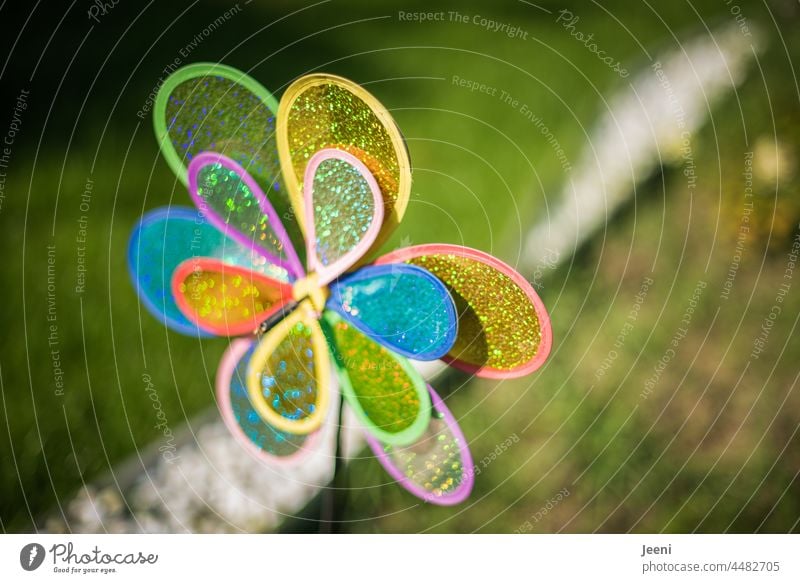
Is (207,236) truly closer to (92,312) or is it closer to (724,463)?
(92,312)

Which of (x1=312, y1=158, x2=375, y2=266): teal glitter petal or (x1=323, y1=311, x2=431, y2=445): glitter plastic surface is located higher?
(x1=312, y1=158, x2=375, y2=266): teal glitter petal

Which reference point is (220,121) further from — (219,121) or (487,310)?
(487,310)

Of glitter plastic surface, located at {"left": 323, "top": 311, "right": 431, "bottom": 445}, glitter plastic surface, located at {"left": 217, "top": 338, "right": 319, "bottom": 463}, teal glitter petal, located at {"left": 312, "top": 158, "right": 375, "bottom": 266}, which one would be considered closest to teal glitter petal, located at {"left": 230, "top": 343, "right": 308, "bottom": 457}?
glitter plastic surface, located at {"left": 217, "top": 338, "right": 319, "bottom": 463}

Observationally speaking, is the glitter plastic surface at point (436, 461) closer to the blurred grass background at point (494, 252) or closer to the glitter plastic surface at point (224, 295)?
the blurred grass background at point (494, 252)

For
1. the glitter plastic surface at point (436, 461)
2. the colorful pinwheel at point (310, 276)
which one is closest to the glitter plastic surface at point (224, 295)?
the colorful pinwheel at point (310, 276)

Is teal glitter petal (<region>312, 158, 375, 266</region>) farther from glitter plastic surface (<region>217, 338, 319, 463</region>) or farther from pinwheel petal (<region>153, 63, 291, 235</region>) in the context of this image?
glitter plastic surface (<region>217, 338, 319, 463</region>)

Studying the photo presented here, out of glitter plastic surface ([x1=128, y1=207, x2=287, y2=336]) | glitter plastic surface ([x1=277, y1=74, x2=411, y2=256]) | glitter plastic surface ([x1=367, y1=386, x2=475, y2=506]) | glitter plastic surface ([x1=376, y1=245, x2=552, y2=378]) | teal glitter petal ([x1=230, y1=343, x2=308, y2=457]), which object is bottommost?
glitter plastic surface ([x1=367, y1=386, x2=475, y2=506])
